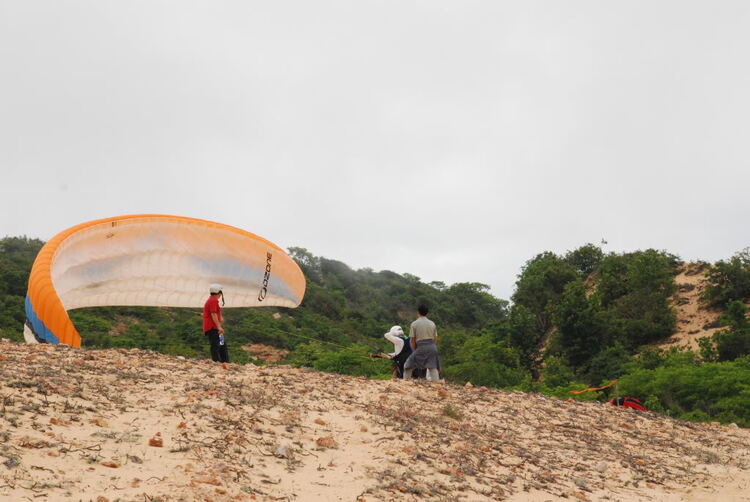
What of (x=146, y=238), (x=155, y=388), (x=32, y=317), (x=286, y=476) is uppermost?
(x=146, y=238)

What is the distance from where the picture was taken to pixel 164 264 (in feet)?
43.7

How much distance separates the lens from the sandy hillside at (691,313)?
97.2 ft

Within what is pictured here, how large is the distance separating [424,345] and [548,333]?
26.0m

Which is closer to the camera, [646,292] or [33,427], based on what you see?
[33,427]

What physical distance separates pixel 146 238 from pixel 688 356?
17.3m

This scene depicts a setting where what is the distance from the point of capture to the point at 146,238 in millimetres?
13078

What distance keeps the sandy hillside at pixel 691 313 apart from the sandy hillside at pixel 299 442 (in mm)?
19467

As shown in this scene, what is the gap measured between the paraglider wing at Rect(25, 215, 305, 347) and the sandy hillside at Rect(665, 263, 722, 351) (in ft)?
62.8

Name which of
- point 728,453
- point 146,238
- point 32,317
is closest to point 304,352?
point 146,238

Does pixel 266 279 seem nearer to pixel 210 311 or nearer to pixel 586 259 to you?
pixel 210 311

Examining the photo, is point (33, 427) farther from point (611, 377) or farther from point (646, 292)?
point (646, 292)

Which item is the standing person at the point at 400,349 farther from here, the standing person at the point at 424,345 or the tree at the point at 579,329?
the tree at the point at 579,329

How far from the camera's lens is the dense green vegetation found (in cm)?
1773

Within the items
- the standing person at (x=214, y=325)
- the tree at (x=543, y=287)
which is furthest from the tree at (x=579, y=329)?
the standing person at (x=214, y=325)
